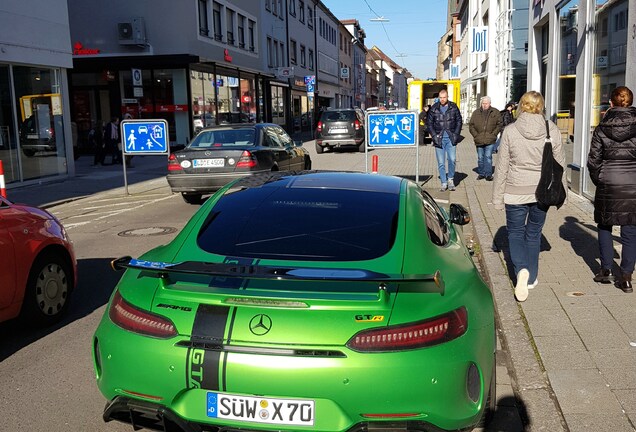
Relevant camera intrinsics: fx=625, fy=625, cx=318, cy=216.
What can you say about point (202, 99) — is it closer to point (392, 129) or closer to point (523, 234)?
point (392, 129)

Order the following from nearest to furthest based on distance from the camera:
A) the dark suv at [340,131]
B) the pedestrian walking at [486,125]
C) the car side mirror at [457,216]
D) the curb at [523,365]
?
the curb at [523,365]
the car side mirror at [457,216]
the pedestrian walking at [486,125]
the dark suv at [340,131]

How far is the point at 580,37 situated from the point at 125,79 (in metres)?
21.8

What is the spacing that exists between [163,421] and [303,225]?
1.25m

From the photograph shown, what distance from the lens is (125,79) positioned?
28.1m

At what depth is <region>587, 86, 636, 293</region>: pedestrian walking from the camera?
5.40m

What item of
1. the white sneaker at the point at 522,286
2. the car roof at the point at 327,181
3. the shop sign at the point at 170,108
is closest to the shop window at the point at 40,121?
the shop sign at the point at 170,108

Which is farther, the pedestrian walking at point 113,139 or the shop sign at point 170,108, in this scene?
the shop sign at point 170,108

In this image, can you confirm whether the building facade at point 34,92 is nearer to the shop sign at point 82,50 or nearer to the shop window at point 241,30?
the shop sign at point 82,50

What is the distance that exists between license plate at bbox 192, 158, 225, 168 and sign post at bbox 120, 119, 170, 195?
9.15 ft

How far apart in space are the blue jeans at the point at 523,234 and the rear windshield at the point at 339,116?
2073 cm

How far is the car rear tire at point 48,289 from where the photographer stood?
5.11 meters

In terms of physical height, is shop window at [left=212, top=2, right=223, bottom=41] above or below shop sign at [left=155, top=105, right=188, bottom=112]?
above

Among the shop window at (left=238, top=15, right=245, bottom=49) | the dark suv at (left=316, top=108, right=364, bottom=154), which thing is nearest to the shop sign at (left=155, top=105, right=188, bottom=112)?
the dark suv at (left=316, top=108, right=364, bottom=154)

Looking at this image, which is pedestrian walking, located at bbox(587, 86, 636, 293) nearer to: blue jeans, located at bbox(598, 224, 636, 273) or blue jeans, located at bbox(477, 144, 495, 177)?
blue jeans, located at bbox(598, 224, 636, 273)
